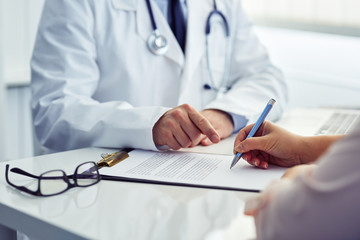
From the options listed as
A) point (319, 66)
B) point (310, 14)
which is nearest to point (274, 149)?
point (319, 66)

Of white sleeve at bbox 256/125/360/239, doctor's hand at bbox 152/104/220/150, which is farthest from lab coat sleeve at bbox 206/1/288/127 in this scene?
white sleeve at bbox 256/125/360/239

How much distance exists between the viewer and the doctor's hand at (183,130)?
1.17 meters

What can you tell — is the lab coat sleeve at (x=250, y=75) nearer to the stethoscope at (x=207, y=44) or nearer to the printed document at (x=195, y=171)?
the stethoscope at (x=207, y=44)

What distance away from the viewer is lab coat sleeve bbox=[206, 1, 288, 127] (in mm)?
1567

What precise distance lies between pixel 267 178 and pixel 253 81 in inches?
30.2

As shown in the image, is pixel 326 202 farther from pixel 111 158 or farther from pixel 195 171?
pixel 111 158

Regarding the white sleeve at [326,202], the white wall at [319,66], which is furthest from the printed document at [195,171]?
the white wall at [319,66]

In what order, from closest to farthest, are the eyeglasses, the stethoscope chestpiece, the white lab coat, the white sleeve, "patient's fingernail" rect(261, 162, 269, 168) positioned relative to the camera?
the white sleeve
the eyeglasses
"patient's fingernail" rect(261, 162, 269, 168)
the white lab coat
the stethoscope chestpiece

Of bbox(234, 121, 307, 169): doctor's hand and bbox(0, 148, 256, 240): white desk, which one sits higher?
bbox(234, 121, 307, 169): doctor's hand

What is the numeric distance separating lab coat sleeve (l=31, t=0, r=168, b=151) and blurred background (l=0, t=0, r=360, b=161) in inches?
30.0

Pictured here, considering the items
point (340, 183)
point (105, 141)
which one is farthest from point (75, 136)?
point (340, 183)

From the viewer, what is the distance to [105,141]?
124 cm

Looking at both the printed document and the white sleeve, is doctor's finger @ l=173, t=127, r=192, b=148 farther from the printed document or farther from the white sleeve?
the white sleeve

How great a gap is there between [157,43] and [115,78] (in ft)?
0.52
